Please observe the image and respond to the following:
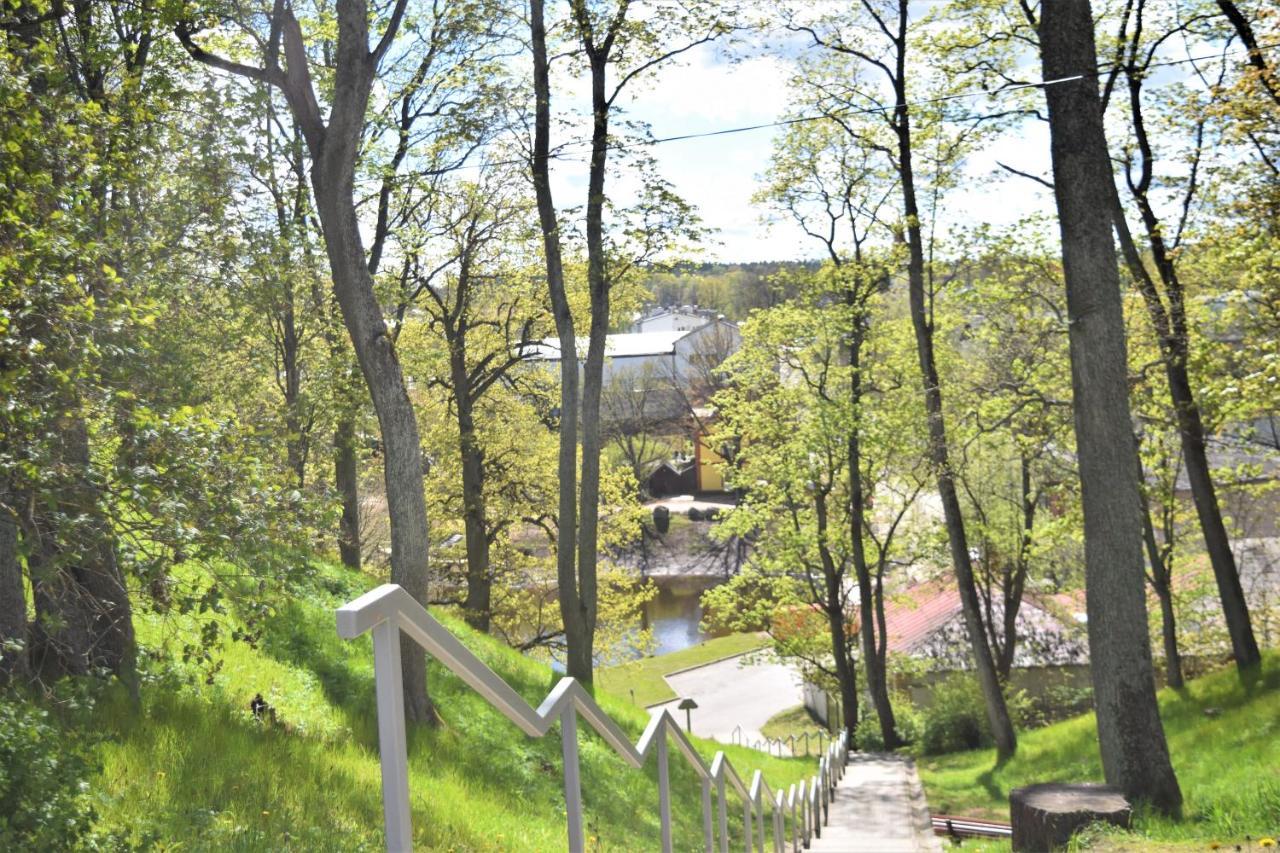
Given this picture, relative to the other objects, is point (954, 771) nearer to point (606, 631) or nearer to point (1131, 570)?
point (606, 631)

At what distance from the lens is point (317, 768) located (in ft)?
17.5

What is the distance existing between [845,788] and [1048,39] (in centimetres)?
1134

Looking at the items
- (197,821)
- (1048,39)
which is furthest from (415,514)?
(1048,39)

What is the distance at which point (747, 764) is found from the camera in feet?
46.9

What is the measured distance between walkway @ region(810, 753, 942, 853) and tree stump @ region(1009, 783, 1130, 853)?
4300 millimetres

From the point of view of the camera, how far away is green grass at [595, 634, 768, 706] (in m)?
32.6

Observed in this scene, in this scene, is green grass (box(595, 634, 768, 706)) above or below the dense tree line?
below

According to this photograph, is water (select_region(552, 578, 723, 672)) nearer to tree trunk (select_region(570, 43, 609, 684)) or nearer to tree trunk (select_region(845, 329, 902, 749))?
tree trunk (select_region(845, 329, 902, 749))

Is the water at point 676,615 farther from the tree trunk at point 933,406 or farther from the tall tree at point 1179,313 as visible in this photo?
the tall tree at point 1179,313

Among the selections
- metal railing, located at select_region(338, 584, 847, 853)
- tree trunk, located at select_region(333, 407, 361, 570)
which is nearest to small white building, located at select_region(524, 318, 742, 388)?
tree trunk, located at select_region(333, 407, 361, 570)

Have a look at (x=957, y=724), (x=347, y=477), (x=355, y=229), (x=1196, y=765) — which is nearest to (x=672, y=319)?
(x=957, y=724)

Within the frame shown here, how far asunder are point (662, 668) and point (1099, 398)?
98.7ft

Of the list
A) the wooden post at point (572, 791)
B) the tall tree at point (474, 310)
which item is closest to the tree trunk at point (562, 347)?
the tall tree at point (474, 310)

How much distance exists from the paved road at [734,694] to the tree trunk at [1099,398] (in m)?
21.1
